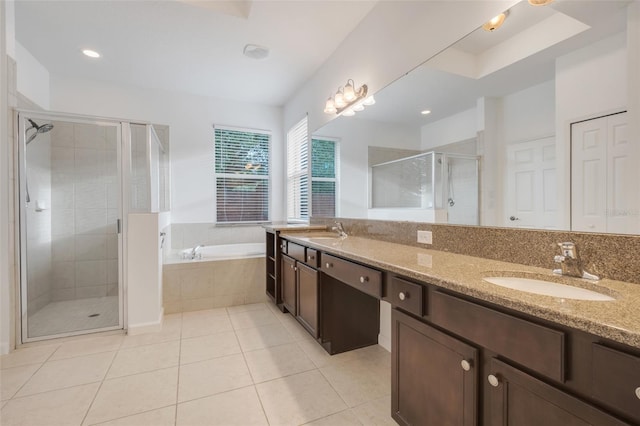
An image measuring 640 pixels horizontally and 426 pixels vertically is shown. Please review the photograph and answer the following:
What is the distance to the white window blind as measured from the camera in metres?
3.63

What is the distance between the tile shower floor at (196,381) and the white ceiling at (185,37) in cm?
271

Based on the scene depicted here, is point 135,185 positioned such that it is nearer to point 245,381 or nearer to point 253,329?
point 253,329

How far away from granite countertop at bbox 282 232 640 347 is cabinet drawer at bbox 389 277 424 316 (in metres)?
0.06

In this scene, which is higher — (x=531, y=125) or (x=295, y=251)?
(x=531, y=125)

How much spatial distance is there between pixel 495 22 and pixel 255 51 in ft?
7.32

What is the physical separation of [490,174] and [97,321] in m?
3.40

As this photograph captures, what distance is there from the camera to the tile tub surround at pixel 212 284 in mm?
2934

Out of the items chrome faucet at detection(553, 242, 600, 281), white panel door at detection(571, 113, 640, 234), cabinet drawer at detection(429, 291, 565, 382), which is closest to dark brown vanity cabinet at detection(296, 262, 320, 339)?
cabinet drawer at detection(429, 291, 565, 382)

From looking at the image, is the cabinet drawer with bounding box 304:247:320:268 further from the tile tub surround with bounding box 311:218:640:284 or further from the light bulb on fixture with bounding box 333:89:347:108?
the light bulb on fixture with bounding box 333:89:347:108

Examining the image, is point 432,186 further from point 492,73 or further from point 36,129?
point 36,129

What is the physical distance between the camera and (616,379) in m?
0.60

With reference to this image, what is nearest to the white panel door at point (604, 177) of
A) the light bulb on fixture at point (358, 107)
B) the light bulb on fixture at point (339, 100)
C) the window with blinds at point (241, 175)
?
the light bulb on fixture at point (358, 107)

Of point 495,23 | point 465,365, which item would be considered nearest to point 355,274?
point 465,365

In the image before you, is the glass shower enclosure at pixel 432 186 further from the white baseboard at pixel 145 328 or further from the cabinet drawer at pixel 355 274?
the white baseboard at pixel 145 328
